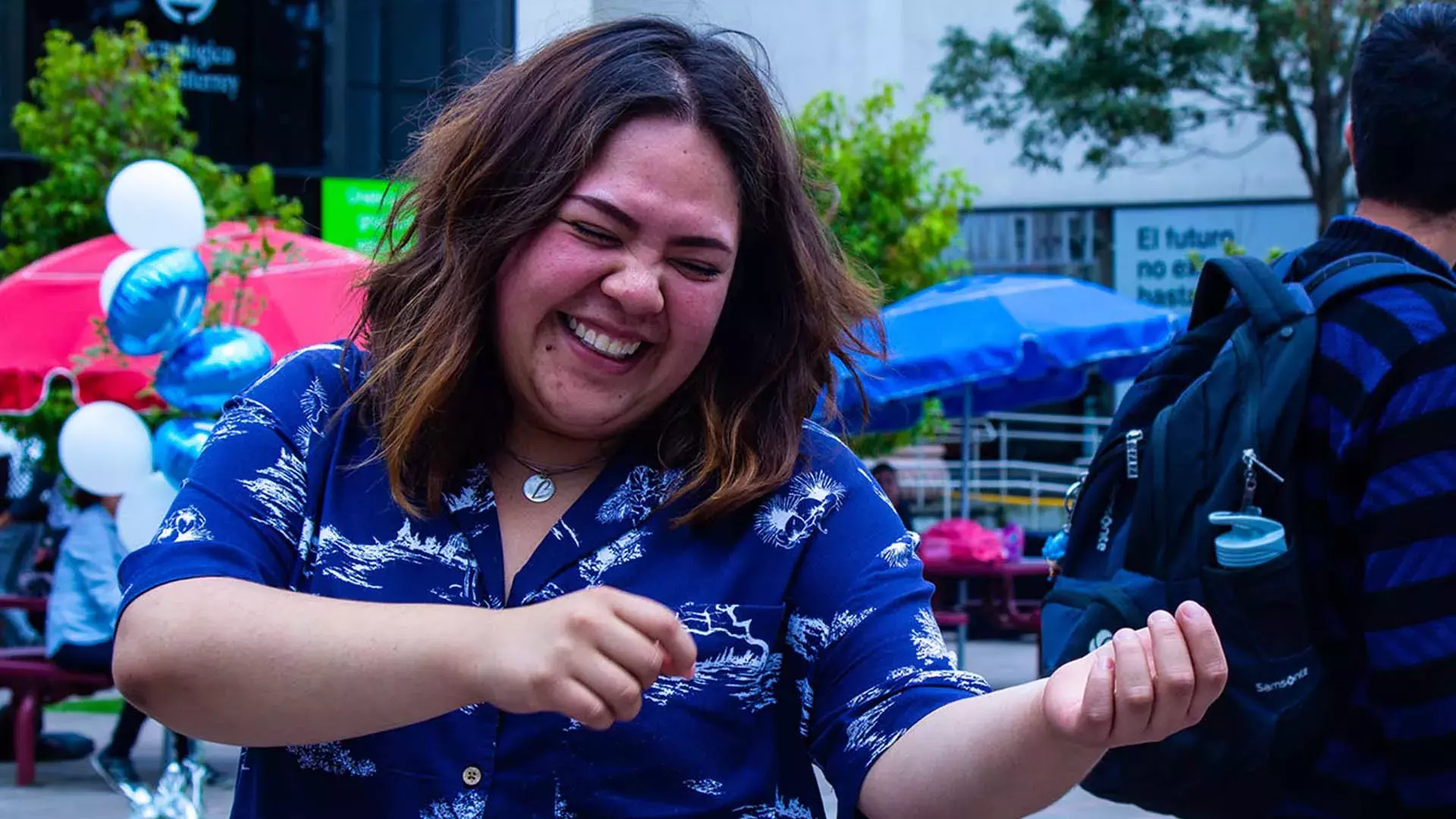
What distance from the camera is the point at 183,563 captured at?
4.91 ft

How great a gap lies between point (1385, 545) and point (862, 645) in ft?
2.48

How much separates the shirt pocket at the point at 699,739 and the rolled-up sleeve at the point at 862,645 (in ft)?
0.15

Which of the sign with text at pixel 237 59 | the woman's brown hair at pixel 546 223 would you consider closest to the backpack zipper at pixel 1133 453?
the woman's brown hair at pixel 546 223

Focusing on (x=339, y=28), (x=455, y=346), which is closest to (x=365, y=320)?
(x=455, y=346)

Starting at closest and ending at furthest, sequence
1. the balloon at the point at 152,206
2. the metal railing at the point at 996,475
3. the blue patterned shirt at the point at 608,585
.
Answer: the blue patterned shirt at the point at 608,585 < the balloon at the point at 152,206 < the metal railing at the point at 996,475

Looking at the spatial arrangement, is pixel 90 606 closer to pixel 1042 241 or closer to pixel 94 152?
pixel 94 152

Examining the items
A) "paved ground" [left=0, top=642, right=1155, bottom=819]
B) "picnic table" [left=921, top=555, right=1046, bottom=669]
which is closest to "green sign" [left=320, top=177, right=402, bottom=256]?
"paved ground" [left=0, top=642, right=1155, bottom=819]

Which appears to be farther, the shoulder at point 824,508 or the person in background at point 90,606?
the person in background at point 90,606

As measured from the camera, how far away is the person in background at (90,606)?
23.9 ft

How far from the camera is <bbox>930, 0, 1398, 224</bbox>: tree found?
51.4 ft

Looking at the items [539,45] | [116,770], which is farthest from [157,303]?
[539,45]

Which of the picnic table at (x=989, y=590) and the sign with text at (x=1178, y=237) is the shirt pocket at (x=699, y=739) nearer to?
the picnic table at (x=989, y=590)

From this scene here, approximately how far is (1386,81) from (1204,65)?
50.8 ft

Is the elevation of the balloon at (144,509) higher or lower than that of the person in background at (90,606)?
higher
